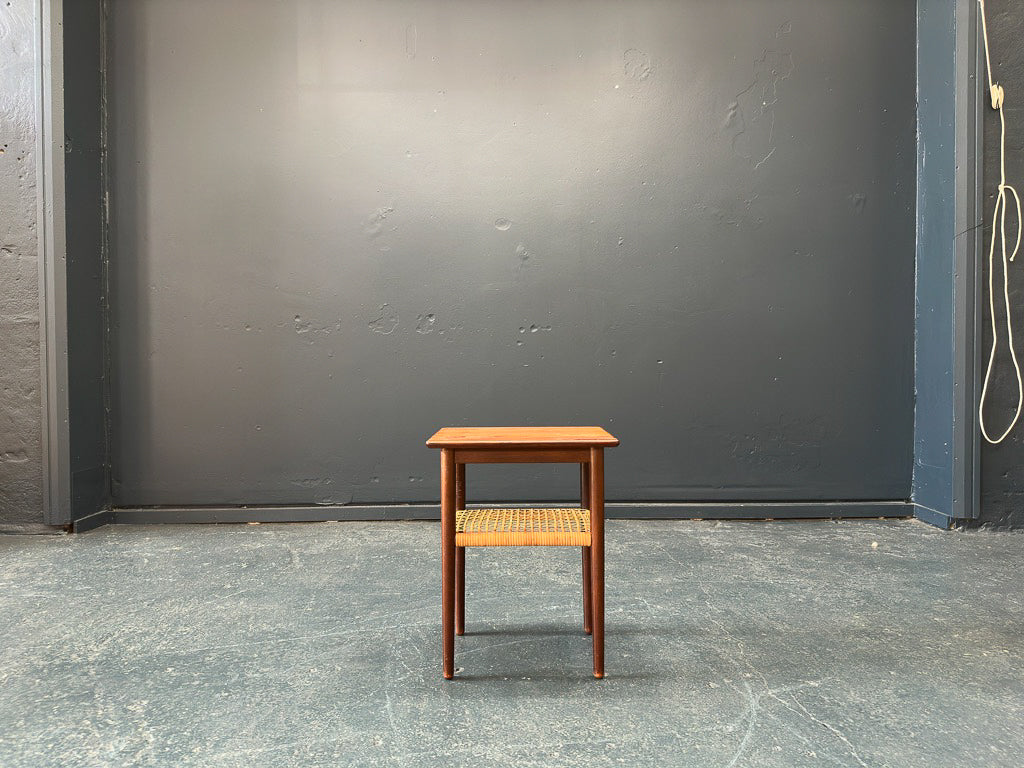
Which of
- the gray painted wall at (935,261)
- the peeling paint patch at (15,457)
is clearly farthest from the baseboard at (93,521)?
the gray painted wall at (935,261)

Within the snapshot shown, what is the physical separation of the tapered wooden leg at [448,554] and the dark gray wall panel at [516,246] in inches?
62.7

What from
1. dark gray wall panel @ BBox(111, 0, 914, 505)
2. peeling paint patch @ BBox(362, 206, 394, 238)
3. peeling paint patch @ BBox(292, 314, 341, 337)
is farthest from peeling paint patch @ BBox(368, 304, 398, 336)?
peeling paint patch @ BBox(362, 206, 394, 238)

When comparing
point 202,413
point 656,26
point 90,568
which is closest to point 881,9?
point 656,26

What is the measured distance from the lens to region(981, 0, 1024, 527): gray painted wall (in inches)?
106

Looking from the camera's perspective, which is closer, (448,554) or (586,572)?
(448,554)

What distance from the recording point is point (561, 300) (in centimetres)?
303

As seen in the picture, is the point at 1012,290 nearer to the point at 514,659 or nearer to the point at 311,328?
the point at 514,659

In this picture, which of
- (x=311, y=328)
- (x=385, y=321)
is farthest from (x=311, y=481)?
(x=385, y=321)

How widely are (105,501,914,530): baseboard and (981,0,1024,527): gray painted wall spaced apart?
0.39m

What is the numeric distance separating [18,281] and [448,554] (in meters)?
2.73

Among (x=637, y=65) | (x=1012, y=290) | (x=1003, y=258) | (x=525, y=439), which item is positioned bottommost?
(x=525, y=439)

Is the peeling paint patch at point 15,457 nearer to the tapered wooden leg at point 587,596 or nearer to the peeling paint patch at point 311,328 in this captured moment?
the peeling paint patch at point 311,328

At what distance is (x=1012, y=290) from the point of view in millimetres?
2725

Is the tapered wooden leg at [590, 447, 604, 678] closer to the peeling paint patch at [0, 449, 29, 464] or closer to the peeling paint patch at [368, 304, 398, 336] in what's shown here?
the peeling paint patch at [368, 304, 398, 336]
